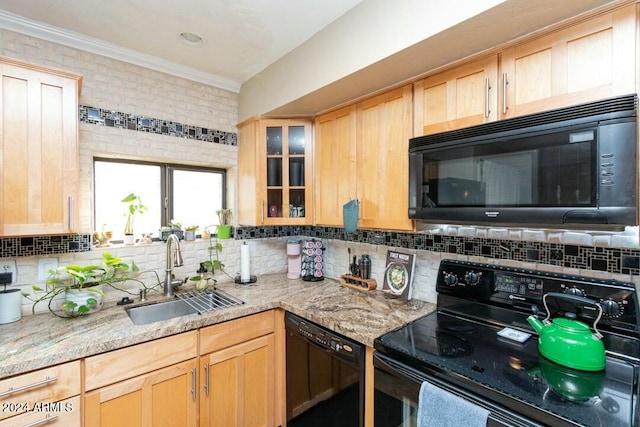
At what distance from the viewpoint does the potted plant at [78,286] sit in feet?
5.23

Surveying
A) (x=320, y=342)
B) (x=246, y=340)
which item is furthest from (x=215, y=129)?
(x=320, y=342)

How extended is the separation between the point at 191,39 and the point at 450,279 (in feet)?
6.81

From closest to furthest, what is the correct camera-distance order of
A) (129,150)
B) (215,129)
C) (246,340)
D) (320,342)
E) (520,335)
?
(520,335)
(320,342)
(246,340)
(129,150)
(215,129)

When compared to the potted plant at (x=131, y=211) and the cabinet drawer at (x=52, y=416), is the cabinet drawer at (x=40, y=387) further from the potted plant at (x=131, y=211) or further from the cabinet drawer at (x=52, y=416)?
the potted plant at (x=131, y=211)

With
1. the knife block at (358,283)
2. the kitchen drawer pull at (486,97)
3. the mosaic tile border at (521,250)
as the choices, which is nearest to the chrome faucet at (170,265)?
the knife block at (358,283)

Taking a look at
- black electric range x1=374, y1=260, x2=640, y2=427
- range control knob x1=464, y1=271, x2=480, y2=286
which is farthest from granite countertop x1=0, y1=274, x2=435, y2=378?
range control knob x1=464, y1=271, x2=480, y2=286

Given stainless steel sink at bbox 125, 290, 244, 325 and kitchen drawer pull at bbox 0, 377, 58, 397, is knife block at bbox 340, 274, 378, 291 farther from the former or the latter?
kitchen drawer pull at bbox 0, 377, 58, 397

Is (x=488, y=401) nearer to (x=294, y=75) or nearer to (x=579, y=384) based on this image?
(x=579, y=384)

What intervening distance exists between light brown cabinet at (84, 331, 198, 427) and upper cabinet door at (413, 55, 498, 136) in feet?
5.49

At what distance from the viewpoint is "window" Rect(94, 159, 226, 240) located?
6.66ft

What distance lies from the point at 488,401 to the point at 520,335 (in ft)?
1.59

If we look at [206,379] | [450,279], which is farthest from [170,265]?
[450,279]

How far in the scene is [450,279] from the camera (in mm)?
1650

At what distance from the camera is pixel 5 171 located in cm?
137
